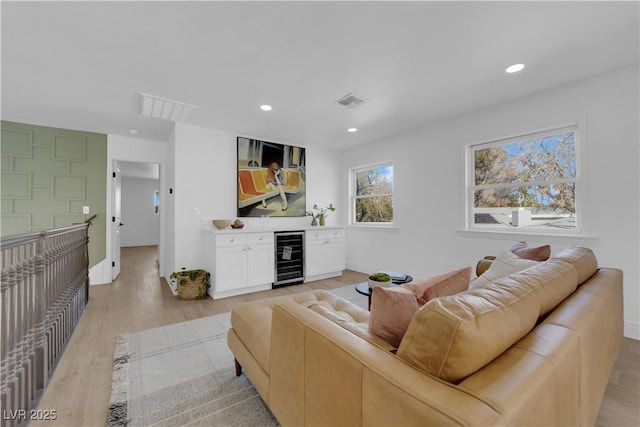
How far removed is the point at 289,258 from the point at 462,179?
2671 mm

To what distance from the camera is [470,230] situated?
11.3ft

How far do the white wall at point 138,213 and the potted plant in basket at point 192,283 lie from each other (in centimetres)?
634

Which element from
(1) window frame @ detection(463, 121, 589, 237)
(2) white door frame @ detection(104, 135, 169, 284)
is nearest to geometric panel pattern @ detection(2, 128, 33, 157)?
(2) white door frame @ detection(104, 135, 169, 284)

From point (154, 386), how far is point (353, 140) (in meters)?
4.18

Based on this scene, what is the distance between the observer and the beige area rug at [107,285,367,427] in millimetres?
1483

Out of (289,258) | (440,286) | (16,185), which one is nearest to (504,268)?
(440,286)

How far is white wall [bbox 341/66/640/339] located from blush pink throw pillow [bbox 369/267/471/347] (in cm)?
250

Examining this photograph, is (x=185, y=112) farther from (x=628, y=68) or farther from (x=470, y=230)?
(x=628, y=68)

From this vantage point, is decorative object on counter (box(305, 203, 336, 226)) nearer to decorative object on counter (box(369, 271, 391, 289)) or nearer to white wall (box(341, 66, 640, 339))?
white wall (box(341, 66, 640, 339))

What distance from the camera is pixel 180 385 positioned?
1753mm

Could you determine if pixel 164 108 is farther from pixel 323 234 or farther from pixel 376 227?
pixel 376 227

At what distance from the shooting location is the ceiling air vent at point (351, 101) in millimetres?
2932

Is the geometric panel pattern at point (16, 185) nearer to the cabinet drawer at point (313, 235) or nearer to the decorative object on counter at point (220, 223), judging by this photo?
the decorative object on counter at point (220, 223)

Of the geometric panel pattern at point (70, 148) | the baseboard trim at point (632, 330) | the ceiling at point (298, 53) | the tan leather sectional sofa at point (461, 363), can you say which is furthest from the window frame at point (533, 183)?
the geometric panel pattern at point (70, 148)
